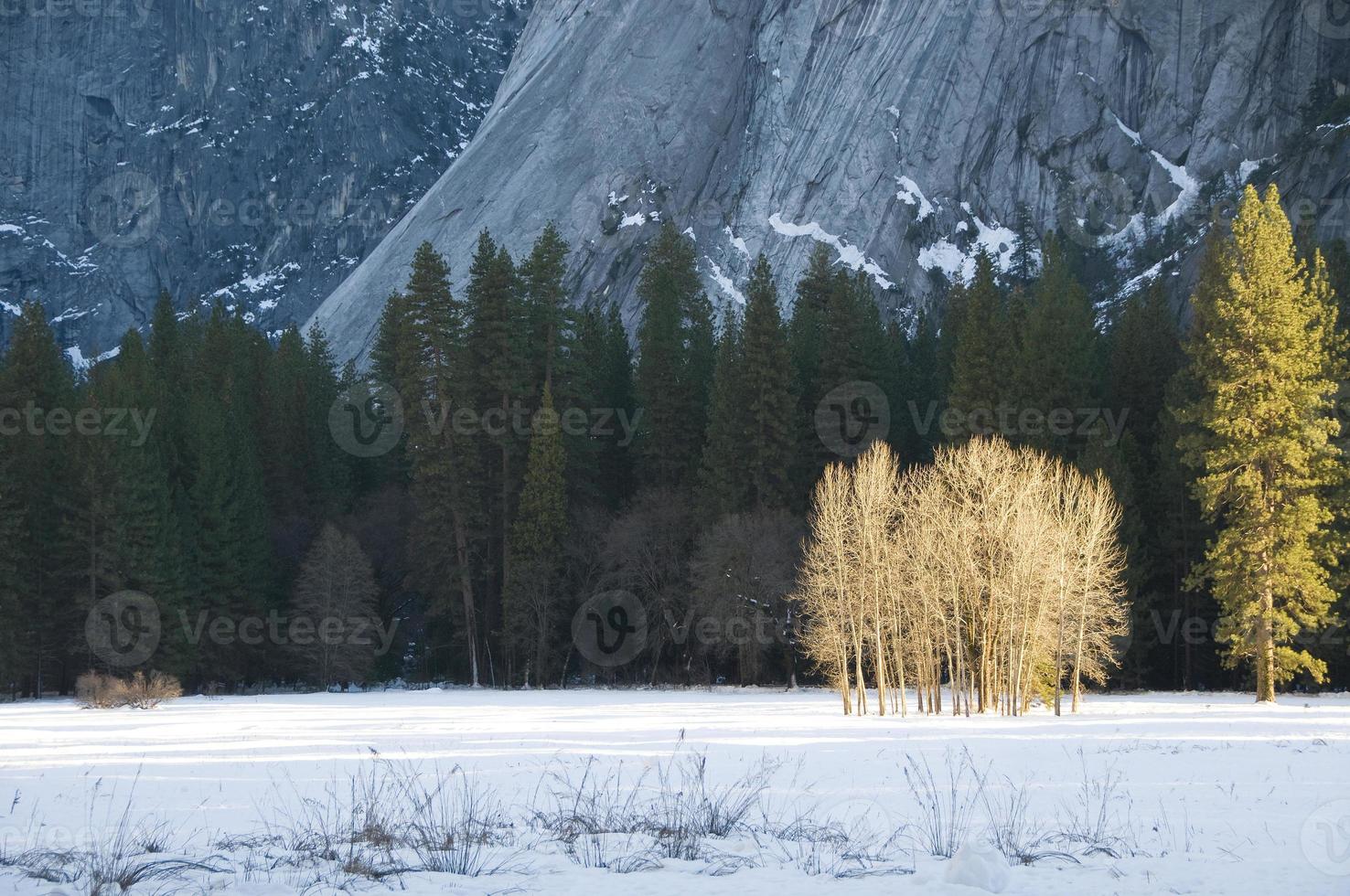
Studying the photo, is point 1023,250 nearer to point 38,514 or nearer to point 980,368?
point 980,368

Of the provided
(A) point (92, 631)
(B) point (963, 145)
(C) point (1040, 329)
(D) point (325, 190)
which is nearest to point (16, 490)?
(A) point (92, 631)

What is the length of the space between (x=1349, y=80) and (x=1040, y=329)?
54.6 m

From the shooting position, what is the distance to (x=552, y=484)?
46.0 metres

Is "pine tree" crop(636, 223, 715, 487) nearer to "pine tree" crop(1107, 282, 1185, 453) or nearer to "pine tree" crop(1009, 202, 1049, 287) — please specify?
"pine tree" crop(1107, 282, 1185, 453)

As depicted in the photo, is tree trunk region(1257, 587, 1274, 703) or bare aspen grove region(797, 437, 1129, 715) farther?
tree trunk region(1257, 587, 1274, 703)

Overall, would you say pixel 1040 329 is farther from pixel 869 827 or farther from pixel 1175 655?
pixel 869 827

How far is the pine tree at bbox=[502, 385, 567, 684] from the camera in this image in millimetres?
45344

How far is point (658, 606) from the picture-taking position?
45438 mm

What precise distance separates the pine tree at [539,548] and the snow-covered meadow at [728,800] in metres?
19.6

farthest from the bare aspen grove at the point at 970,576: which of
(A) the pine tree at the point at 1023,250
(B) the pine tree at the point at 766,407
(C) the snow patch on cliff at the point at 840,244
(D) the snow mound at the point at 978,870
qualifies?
(C) the snow patch on cliff at the point at 840,244

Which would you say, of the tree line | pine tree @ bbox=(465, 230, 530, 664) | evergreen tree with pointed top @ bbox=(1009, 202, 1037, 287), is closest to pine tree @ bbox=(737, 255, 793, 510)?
the tree line

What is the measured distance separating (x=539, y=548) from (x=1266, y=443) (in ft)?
84.7

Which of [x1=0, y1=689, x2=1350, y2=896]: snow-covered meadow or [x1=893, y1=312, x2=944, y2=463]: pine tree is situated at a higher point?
[x1=893, y1=312, x2=944, y2=463]: pine tree

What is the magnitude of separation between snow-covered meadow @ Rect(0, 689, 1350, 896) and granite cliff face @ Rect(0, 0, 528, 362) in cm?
14603
